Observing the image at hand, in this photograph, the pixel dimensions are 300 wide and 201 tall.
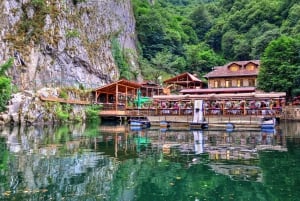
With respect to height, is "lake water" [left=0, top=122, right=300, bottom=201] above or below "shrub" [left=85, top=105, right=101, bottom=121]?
below

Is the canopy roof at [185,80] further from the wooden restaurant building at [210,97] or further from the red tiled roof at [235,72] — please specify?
the red tiled roof at [235,72]

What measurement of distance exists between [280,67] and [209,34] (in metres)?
50.4

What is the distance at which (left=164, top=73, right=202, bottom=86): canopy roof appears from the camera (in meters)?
62.2

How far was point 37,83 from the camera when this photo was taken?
43844 mm

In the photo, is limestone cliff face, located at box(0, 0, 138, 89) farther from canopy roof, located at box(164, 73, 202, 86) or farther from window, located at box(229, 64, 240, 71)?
window, located at box(229, 64, 240, 71)

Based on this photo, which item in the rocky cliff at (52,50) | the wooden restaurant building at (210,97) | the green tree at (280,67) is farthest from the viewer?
the green tree at (280,67)

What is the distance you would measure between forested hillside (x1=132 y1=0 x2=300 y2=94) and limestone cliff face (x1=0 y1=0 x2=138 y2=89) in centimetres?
1470

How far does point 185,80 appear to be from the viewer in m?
63.5

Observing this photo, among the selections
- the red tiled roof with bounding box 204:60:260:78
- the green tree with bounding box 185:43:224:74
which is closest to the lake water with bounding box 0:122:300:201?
the red tiled roof with bounding box 204:60:260:78

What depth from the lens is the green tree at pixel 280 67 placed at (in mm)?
49500

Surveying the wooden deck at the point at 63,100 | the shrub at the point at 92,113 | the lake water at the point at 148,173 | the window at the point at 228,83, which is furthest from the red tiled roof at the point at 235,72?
the lake water at the point at 148,173

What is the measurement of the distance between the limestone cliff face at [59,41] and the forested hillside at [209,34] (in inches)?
579

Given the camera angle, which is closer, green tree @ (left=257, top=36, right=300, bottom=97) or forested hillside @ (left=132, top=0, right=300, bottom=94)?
green tree @ (left=257, top=36, right=300, bottom=97)

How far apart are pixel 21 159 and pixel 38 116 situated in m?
24.7
